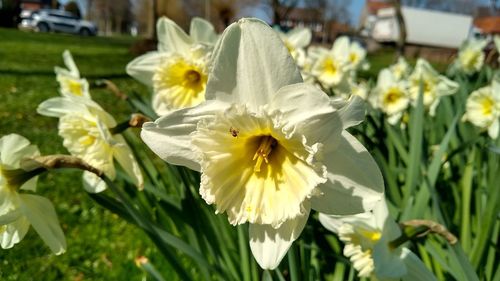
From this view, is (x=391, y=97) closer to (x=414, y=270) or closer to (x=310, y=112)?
(x=414, y=270)

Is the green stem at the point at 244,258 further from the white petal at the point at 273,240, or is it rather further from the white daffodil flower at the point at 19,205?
the white daffodil flower at the point at 19,205

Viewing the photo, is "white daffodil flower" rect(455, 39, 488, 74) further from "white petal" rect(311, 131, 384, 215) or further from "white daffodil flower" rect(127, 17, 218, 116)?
"white petal" rect(311, 131, 384, 215)

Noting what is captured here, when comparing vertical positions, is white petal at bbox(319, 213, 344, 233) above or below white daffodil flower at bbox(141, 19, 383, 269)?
below

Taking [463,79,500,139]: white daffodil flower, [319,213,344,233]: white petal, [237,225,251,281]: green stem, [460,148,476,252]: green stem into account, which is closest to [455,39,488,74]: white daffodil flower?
[463,79,500,139]: white daffodil flower

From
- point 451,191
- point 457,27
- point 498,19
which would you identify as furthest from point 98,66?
point 457,27

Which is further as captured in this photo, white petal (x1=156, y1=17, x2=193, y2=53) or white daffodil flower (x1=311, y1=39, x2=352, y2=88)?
white daffodil flower (x1=311, y1=39, x2=352, y2=88)

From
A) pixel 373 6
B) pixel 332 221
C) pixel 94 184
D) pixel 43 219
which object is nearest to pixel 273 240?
pixel 332 221
